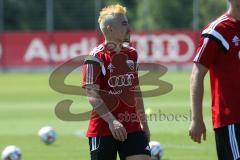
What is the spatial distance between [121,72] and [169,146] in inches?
255

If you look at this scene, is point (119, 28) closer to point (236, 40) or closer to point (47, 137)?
point (236, 40)

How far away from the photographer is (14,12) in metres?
53.7

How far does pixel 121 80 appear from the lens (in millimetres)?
7434

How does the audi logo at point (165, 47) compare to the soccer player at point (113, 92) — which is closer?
the soccer player at point (113, 92)

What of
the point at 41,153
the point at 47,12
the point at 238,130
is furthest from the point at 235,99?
the point at 47,12

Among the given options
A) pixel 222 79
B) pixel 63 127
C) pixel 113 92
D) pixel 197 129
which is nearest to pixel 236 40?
pixel 222 79

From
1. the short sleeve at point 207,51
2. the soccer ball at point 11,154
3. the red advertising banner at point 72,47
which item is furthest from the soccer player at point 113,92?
the red advertising banner at point 72,47

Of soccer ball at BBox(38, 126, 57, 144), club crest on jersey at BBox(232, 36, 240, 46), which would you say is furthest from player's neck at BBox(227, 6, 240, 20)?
soccer ball at BBox(38, 126, 57, 144)

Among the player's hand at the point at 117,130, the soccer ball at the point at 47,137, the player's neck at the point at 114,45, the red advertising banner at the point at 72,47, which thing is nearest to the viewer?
the player's hand at the point at 117,130

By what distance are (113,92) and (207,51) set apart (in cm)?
137

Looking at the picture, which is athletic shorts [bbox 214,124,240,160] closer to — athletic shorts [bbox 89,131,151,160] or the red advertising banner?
athletic shorts [bbox 89,131,151,160]

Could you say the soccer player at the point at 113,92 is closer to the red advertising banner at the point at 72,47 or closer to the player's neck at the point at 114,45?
the player's neck at the point at 114,45

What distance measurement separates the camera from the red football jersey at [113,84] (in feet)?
24.0

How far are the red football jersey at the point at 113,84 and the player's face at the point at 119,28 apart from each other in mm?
165
